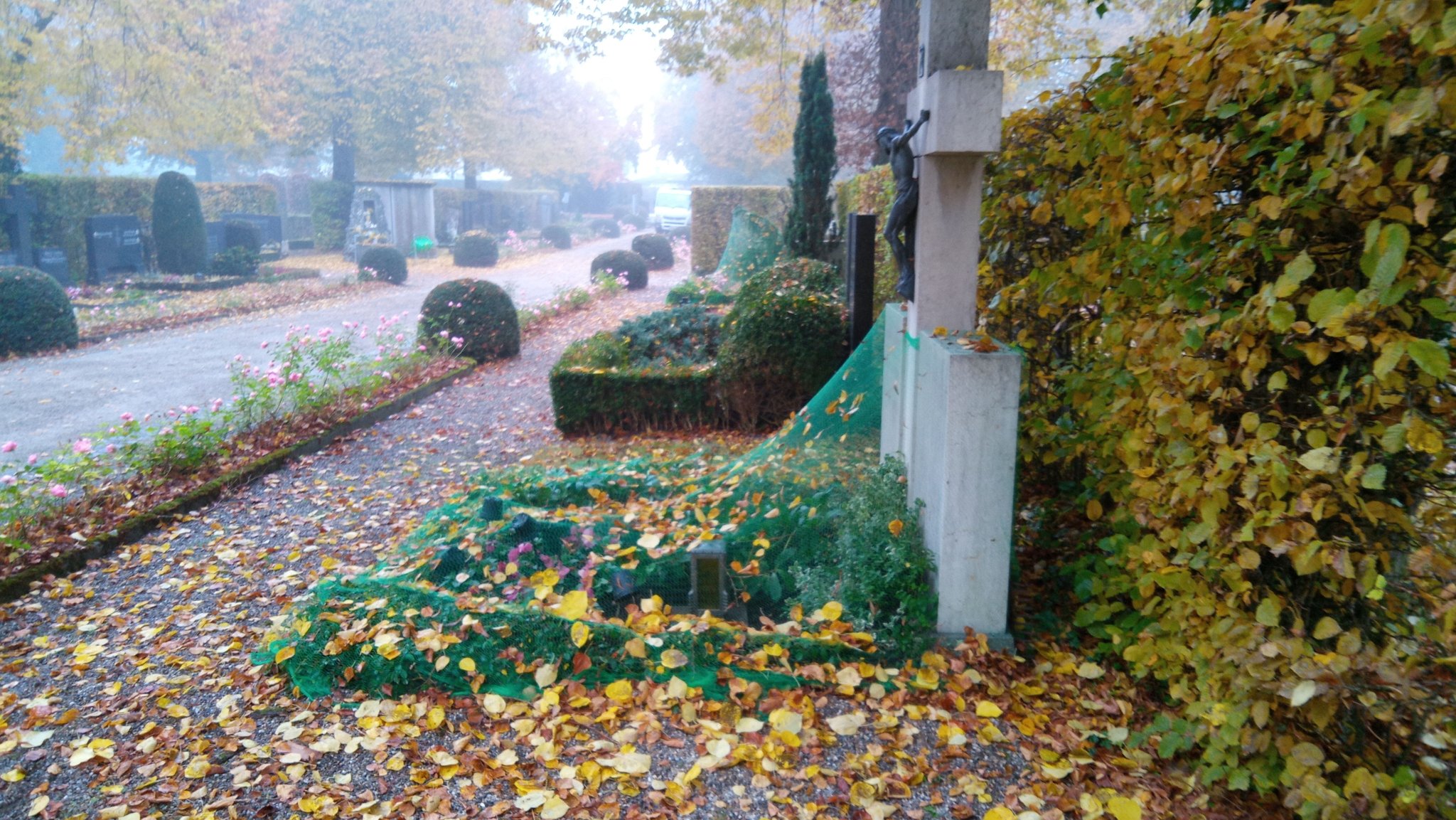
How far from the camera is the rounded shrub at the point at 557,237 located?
115 ft

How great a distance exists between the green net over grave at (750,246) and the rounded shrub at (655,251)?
32.9 ft

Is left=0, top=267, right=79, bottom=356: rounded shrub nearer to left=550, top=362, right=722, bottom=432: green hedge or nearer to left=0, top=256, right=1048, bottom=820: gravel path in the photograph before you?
left=550, top=362, right=722, bottom=432: green hedge

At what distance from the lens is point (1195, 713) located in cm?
265

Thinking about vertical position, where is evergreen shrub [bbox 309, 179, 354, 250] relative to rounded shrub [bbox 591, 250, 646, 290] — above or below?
above

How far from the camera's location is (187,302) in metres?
17.5

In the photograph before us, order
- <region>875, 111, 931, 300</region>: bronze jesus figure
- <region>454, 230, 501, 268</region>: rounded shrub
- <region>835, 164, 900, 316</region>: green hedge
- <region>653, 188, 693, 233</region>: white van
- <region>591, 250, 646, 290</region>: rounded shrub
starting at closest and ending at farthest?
1. <region>875, 111, 931, 300</region>: bronze jesus figure
2. <region>835, 164, 900, 316</region>: green hedge
3. <region>591, 250, 646, 290</region>: rounded shrub
4. <region>454, 230, 501, 268</region>: rounded shrub
5. <region>653, 188, 693, 233</region>: white van

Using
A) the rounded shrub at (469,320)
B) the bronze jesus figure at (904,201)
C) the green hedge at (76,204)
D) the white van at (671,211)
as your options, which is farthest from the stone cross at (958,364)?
the white van at (671,211)

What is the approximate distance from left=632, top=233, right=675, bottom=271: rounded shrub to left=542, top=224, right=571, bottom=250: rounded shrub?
32.5 feet

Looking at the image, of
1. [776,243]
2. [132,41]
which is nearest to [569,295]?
[776,243]

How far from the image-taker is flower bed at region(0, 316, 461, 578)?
17.5 feet

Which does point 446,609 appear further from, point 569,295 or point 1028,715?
point 569,295

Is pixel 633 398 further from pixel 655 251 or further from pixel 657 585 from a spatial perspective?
A: pixel 655 251

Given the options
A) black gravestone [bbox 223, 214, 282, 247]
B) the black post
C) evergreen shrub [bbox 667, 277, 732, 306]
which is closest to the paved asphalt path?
evergreen shrub [bbox 667, 277, 732, 306]

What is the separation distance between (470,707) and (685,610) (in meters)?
1.07
